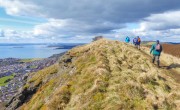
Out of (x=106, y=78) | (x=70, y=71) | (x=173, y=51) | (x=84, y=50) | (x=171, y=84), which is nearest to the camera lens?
(x=106, y=78)

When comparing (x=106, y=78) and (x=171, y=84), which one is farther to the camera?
(x=171, y=84)

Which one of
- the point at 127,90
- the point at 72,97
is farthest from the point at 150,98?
the point at 72,97

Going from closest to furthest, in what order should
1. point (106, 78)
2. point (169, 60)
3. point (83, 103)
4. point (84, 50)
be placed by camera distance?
point (83, 103) → point (106, 78) → point (84, 50) → point (169, 60)

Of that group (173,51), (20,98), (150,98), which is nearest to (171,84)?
(150,98)

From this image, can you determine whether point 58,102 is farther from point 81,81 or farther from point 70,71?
point 70,71

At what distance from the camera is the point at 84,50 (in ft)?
103

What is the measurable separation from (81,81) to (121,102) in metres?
5.34

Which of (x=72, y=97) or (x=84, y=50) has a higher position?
(x=84, y=50)

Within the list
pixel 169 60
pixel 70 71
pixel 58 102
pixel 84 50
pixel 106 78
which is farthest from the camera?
pixel 169 60

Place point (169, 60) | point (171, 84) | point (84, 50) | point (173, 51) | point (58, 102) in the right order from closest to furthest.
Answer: point (58, 102)
point (171, 84)
point (84, 50)
point (169, 60)
point (173, 51)

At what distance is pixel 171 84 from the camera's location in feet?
68.1

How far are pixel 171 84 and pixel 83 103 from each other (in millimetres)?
9238

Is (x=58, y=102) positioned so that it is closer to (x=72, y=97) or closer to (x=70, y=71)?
(x=72, y=97)

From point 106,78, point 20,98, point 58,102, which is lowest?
point 20,98
